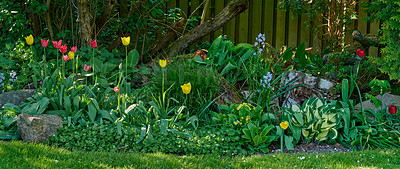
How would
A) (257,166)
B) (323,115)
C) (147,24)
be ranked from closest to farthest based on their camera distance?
(257,166) → (323,115) → (147,24)

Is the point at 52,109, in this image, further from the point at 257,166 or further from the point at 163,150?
the point at 257,166

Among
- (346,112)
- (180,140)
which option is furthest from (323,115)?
(180,140)

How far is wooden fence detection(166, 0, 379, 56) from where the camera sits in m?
7.45

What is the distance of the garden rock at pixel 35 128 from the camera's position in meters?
3.63

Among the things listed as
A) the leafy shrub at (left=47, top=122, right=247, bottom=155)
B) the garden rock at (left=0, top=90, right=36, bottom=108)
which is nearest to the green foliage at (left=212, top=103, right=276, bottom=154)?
the leafy shrub at (left=47, top=122, right=247, bottom=155)

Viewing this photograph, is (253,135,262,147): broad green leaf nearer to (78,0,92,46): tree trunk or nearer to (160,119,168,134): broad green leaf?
(160,119,168,134): broad green leaf

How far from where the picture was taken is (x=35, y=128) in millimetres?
3625

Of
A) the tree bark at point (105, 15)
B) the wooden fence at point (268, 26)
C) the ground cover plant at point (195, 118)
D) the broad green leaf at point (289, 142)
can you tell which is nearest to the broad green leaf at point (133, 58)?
the ground cover plant at point (195, 118)

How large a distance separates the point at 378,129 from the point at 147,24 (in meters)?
3.74

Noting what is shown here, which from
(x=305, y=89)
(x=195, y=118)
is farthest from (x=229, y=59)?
(x=195, y=118)

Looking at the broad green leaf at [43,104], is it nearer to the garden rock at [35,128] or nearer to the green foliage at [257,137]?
the garden rock at [35,128]

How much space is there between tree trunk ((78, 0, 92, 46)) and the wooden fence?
2.09 meters

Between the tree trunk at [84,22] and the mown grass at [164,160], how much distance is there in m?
2.45

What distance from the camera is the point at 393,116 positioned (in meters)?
4.38
